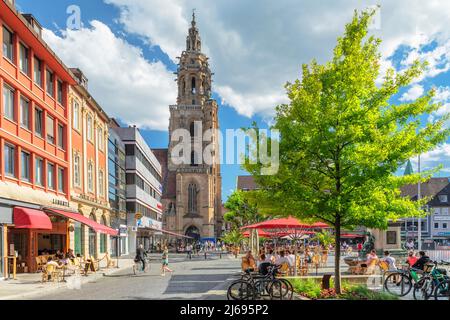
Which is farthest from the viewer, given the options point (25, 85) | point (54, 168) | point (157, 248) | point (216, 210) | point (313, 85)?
point (216, 210)

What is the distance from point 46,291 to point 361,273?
501 inches

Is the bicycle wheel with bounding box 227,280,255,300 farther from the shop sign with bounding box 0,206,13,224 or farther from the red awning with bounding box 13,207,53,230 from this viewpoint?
the red awning with bounding box 13,207,53,230

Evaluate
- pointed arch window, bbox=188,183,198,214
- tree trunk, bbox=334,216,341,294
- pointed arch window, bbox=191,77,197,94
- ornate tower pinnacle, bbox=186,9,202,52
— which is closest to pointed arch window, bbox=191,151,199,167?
pointed arch window, bbox=188,183,198,214

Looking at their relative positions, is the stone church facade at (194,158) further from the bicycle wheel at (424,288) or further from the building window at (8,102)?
the bicycle wheel at (424,288)

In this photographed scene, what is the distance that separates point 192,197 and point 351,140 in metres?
100

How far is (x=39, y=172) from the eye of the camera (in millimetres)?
29719

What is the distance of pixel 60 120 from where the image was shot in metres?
33.3

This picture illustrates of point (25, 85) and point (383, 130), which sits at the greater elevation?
point (25, 85)

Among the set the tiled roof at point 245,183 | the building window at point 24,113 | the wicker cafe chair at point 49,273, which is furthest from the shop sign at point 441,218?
the wicker cafe chair at point 49,273

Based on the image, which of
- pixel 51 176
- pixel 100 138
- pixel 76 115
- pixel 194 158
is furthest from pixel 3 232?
pixel 194 158

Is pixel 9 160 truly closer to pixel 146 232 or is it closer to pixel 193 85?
pixel 146 232

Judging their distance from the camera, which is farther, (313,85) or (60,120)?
(60,120)
